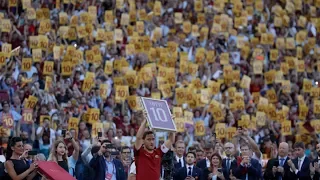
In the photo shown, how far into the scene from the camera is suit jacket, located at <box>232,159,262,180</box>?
18.6 m

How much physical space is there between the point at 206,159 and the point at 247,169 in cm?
120

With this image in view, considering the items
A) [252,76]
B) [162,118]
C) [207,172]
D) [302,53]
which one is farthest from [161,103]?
[302,53]

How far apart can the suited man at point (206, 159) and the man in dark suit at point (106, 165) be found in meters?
1.54

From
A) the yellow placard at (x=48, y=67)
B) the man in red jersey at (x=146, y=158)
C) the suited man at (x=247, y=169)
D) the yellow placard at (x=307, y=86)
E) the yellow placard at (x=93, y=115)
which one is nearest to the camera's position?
the man in red jersey at (x=146, y=158)

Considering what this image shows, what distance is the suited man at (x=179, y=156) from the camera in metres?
18.9

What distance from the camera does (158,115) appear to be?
16531mm

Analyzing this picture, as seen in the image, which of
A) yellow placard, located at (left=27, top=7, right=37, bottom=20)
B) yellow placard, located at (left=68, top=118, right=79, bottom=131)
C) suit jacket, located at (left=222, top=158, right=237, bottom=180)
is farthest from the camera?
yellow placard, located at (left=27, top=7, right=37, bottom=20)

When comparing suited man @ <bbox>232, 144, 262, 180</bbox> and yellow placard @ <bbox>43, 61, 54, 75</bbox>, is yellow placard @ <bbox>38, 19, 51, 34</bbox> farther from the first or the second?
suited man @ <bbox>232, 144, 262, 180</bbox>

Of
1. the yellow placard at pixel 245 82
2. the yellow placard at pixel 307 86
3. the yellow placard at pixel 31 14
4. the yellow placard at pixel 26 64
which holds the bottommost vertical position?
the yellow placard at pixel 307 86

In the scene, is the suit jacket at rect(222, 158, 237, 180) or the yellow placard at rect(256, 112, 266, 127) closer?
the suit jacket at rect(222, 158, 237, 180)

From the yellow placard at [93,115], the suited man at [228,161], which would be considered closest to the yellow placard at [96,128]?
the yellow placard at [93,115]

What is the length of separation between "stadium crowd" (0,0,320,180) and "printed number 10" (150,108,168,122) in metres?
1.56

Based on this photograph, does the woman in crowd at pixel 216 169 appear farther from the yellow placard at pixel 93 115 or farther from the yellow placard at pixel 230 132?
the yellow placard at pixel 93 115

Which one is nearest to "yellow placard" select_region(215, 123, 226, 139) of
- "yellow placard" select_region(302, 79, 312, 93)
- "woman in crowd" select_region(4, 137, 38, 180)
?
"yellow placard" select_region(302, 79, 312, 93)
